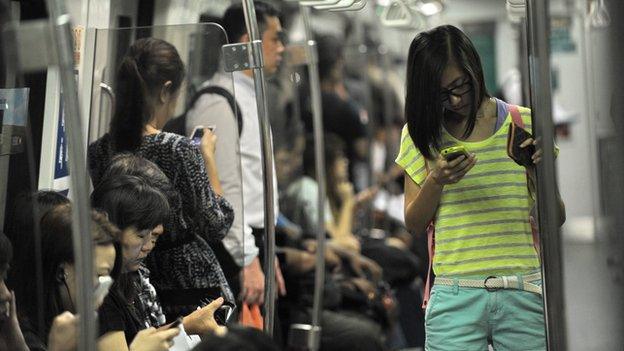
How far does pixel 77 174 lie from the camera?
2.74 meters

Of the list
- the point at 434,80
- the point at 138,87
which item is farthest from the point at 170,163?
the point at 434,80

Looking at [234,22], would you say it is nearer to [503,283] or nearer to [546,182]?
[503,283]

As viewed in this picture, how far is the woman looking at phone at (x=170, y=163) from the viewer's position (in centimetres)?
354

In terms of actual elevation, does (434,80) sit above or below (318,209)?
above

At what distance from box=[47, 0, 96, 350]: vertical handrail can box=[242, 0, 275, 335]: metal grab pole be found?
4.22 ft

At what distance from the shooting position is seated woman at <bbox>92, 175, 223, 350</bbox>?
3.27m

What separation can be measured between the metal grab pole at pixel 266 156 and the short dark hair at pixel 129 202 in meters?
0.58

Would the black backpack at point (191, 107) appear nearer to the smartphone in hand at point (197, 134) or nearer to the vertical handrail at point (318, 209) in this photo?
the smartphone in hand at point (197, 134)

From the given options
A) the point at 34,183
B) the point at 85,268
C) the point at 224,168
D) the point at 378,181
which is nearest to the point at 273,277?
the point at 224,168

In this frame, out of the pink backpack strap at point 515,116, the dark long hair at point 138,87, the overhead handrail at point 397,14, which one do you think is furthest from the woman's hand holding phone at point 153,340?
the overhead handrail at point 397,14

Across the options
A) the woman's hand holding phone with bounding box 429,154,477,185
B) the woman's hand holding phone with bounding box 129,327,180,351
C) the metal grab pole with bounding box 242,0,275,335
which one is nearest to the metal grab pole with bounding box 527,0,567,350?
the woman's hand holding phone with bounding box 429,154,477,185

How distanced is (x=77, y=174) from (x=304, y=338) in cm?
282

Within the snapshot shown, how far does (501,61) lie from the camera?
7.84 meters

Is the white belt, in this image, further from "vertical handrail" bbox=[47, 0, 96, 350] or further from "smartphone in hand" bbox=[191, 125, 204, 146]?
"vertical handrail" bbox=[47, 0, 96, 350]
